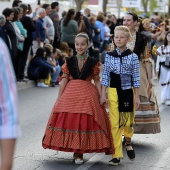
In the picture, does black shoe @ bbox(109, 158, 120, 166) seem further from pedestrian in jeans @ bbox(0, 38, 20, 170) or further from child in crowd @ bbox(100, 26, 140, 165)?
pedestrian in jeans @ bbox(0, 38, 20, 170)

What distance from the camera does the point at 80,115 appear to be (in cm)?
717

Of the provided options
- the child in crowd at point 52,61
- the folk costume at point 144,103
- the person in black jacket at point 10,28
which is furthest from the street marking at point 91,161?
the child in crowd at point 52,61

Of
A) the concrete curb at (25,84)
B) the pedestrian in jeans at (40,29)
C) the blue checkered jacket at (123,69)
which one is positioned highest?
the blue checkered jacket at (123,69)

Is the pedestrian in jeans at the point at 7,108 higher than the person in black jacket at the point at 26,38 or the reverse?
higher

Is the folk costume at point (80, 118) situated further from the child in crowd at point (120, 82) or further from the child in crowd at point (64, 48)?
the child in crowd at point (64, 48)

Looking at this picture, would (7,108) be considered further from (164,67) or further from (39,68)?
(39,68)

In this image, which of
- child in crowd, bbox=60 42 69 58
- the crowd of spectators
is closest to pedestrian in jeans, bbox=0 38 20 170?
the crowd of spectators

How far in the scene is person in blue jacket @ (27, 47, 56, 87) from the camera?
626 inches

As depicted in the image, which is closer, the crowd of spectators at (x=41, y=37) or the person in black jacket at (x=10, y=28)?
the person in black jacket at (x=10, y=28)

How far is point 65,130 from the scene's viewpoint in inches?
284

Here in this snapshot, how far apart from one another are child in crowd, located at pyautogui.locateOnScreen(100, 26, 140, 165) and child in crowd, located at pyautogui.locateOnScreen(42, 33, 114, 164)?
0.10m

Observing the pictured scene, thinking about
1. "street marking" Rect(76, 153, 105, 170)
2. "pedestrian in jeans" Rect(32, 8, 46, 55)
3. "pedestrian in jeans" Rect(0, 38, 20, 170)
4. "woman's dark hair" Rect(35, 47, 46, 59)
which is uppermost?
"pedestrian in jeans" Rect(0, 38, 20, 170)

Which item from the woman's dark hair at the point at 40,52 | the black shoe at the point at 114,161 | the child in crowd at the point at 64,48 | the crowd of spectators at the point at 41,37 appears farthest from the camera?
the child in crowd at the point at 64,48

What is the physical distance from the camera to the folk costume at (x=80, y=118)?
7168 millimetres
